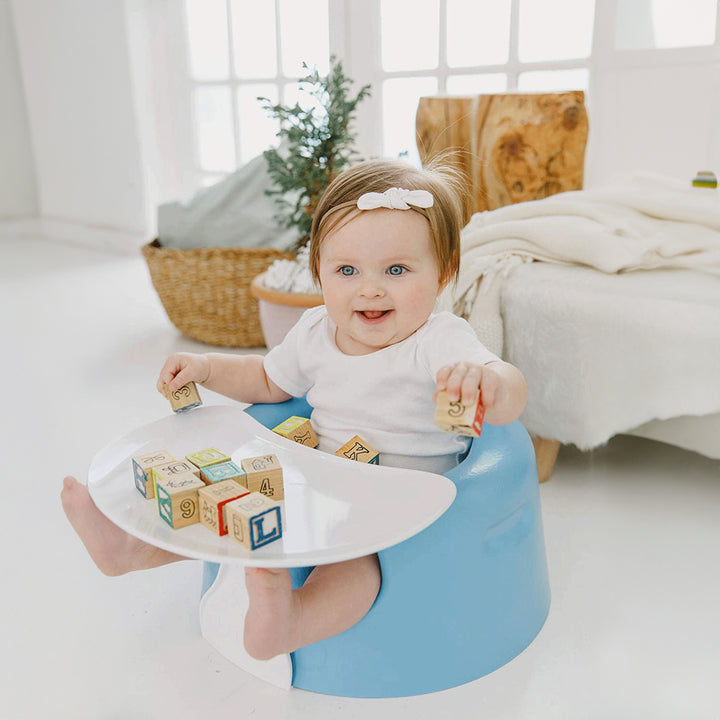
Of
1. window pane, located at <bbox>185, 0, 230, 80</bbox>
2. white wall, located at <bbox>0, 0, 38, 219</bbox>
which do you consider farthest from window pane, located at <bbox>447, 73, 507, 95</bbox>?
white wall, located at <bbox>0, 0, 38, 219</bbox>

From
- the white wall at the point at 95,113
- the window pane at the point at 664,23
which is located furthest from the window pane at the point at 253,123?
the window pane at the point at 664,23

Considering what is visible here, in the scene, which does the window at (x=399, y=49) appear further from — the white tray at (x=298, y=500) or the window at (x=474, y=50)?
the white tray at (x=298, y=500)

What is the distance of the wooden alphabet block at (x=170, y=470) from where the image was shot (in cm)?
82

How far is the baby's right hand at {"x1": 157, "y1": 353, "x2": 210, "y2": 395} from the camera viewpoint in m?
1.05

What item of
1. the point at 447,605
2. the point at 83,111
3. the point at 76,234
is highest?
the point at 83,111

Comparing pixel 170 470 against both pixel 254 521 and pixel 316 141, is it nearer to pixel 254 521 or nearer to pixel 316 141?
pixel 254 521

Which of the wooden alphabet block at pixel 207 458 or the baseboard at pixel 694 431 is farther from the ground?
the wooden alphabet block at pixel 207 458

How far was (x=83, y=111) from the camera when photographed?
358 centimetres

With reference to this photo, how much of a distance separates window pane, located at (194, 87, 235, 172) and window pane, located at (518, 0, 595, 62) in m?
1.38

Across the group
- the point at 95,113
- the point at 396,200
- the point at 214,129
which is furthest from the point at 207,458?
the point at 95,113

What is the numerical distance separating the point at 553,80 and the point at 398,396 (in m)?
1.63

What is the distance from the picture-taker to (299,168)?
1791mm

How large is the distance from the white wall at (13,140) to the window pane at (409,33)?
2.22 m

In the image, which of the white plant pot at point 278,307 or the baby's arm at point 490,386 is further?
the white plant pot at point 278,307
